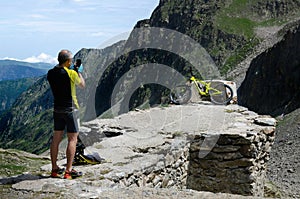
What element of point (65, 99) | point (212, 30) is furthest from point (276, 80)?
point (212, 30)

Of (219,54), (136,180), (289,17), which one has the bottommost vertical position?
(136,180)

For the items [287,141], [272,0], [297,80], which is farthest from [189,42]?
[287,141]

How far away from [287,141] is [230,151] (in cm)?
1866

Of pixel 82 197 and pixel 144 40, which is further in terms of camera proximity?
pixel 144 40

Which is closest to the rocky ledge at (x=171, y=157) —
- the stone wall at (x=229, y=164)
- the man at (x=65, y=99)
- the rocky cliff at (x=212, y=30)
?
the stone wall at (x=229, y=164)

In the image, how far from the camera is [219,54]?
109 m

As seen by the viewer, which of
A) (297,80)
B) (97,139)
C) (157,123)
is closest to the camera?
(97,139)

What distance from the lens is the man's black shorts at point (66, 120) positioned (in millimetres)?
8531

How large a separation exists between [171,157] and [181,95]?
8.81 metres

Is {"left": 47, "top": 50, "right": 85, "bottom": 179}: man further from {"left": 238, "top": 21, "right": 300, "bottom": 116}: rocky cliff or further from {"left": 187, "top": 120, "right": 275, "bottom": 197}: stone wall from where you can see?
{"left": 238, "top": 21, "right": 300, "bottom": 116}: rocky cliff

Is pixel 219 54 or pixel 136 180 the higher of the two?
pixel 219 54

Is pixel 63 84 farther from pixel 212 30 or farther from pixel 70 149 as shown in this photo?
pixel 212 30

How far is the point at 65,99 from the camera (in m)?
8.41

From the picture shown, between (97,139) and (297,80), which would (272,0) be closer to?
(297,80)
